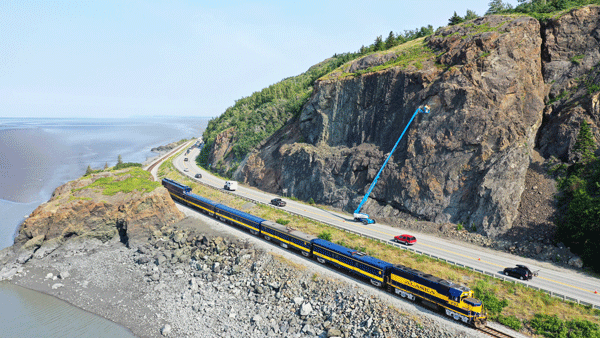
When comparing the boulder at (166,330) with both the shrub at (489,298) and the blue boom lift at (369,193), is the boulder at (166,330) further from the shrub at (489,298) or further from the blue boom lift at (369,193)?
the blue boom lift at (369,193)

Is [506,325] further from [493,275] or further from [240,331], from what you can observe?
[240,331]

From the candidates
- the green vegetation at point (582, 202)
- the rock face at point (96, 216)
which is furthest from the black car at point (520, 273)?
the rock face at point (96, 216)

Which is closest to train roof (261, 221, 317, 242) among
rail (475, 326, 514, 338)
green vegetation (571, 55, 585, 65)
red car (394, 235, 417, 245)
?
red car (394, 235, 417, 245)

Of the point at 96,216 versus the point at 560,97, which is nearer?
the point at 560,97

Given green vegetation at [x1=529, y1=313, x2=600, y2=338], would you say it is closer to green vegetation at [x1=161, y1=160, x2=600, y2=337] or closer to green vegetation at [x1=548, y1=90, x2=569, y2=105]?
green vegetation at [x1=161, y1=160, x2=600, y2=337]

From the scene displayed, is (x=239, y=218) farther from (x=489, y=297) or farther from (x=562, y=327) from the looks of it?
(x=562, y=327)

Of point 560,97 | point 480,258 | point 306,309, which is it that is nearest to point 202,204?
point 306,309

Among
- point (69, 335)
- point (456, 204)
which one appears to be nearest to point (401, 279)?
point (456, 204)
